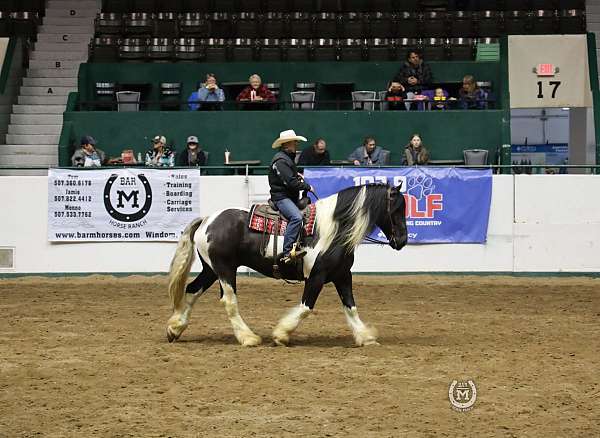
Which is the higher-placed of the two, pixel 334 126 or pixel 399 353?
pixel 334 126

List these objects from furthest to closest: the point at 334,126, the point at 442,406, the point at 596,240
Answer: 1. the point at 334,126
2. the point at 596,240
3. the point at 442,406

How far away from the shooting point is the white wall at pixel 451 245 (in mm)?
18375

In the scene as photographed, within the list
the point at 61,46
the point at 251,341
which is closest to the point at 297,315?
the point at 251,341

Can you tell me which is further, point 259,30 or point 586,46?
point 259,30

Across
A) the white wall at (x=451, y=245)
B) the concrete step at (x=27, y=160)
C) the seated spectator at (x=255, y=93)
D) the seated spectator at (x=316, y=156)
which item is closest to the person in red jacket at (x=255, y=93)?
the seated spectator at (x=255, y=93)

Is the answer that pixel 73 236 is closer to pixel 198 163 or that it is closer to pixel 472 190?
pixel 198 163

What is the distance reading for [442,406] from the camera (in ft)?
26.9

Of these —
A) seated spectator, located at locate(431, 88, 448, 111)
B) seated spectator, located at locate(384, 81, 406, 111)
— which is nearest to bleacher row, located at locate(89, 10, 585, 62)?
seated spectator, located at locate(431, 88, 448, 111)

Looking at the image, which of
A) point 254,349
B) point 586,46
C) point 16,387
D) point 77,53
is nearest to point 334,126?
point 586,46

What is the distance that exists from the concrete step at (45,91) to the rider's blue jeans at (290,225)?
586 inches

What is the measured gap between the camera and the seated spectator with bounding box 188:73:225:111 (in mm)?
22188

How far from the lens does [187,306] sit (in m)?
11.6

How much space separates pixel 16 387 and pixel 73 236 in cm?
951

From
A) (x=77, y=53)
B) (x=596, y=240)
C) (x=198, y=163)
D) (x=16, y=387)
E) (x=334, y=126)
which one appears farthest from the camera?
(x=77, y=53)
